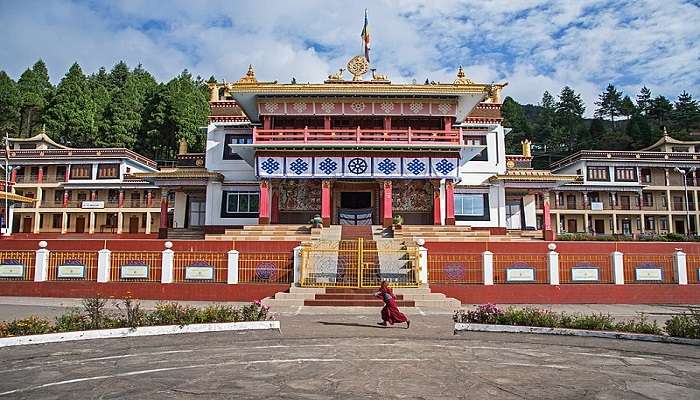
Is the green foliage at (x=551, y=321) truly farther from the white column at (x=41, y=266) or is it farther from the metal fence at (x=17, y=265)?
the metal fence at (x=17, y=265)

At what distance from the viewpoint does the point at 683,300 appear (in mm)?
17859

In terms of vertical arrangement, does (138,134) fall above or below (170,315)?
above

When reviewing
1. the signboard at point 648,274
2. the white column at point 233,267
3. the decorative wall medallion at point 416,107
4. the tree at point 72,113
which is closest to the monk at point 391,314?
the white column at point 233,267

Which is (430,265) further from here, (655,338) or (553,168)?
(553,168)

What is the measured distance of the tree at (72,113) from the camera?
178 ft

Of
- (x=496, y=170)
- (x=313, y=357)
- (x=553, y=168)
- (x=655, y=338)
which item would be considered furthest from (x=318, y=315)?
(x=553, y=168)

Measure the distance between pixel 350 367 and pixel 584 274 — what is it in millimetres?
12808

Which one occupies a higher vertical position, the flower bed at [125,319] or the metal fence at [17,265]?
the metal fence at [17,265]

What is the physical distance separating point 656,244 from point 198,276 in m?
16.7

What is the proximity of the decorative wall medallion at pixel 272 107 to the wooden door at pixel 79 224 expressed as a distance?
32.7 m

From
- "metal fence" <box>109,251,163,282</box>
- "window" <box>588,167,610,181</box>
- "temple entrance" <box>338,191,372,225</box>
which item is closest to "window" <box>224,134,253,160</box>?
"temple entrance" <box>338,191,372,225</box>

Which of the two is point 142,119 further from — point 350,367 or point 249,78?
point 350,367

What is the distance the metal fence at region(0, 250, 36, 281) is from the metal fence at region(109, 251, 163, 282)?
10.0 ft

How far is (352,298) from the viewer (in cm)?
1670
